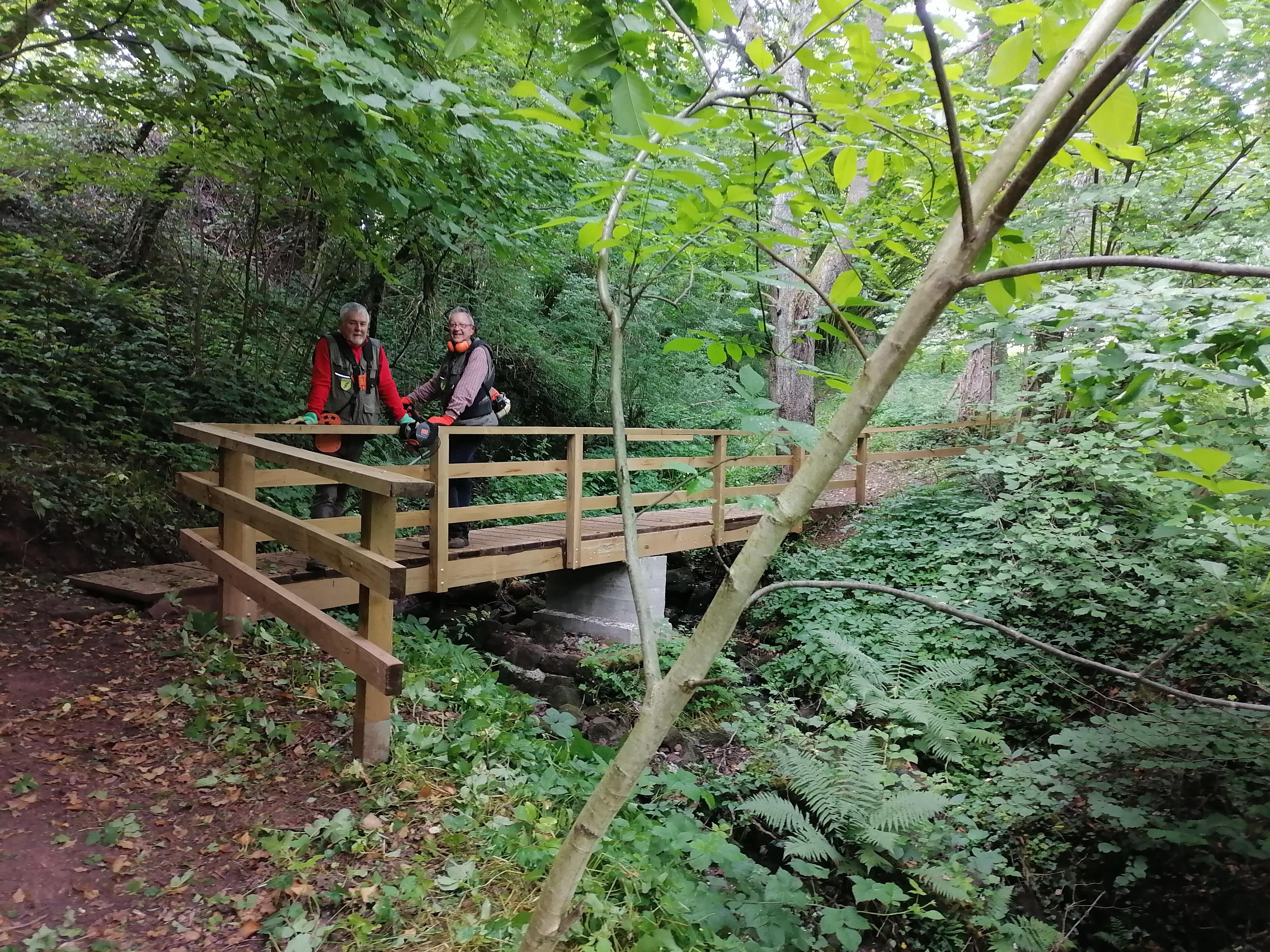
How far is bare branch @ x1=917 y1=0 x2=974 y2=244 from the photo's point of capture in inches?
36.4

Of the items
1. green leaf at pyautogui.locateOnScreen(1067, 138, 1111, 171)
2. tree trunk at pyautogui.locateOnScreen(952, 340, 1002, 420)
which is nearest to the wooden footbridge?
green leaf at pyautogui.locateOnScreen(1067, 138, 1111, 171)

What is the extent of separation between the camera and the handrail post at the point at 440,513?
5086 millimetres

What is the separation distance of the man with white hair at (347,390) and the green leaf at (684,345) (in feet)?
12.9

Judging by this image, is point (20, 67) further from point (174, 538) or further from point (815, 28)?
point (815, 28)

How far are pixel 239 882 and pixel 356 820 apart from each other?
0.44m

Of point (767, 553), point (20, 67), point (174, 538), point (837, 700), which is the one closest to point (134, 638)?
point (174, 538)

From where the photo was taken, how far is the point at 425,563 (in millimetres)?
5410

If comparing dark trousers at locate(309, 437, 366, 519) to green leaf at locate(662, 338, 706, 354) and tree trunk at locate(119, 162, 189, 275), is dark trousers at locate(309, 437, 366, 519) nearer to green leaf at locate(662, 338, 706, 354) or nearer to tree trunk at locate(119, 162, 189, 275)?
green leaf at locate(662, 338, 706, 354)

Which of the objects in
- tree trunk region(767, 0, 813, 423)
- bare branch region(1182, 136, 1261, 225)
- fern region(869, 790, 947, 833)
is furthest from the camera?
tree trunk region(767, 0, 813, 423)

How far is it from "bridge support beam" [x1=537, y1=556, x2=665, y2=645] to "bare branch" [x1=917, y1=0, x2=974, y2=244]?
625 centimetres

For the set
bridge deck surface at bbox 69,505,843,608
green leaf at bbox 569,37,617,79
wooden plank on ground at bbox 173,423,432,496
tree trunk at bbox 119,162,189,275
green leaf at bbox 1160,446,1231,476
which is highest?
tree trunk at bbox 119,162,189,275

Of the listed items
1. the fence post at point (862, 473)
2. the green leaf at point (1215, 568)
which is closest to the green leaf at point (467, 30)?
the green leaf at point (1215, 568)

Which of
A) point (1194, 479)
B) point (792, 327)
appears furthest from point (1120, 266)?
point (792, 327)

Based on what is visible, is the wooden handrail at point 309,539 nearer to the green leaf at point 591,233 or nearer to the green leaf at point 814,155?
the green leaf at point 591,233
